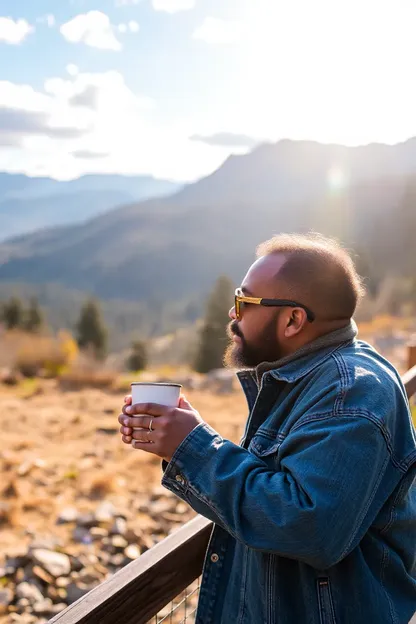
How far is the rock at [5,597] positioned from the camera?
4.13 m

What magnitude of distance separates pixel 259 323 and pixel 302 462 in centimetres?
38

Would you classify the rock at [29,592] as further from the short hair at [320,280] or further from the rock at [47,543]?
the short hair at [320,280]

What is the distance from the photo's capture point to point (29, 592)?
4.23 metres

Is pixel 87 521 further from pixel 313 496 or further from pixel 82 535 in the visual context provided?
pixel 313 496

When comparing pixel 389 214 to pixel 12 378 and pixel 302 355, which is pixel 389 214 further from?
pixel 302 355

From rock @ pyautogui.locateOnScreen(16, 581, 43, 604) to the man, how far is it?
347 centimetres

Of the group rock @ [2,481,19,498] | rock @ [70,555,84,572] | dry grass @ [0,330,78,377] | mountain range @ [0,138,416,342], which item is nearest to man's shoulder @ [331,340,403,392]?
rock @ [70,555,84,572]

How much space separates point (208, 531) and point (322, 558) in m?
0.57

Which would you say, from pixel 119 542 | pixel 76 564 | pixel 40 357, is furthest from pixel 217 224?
pixel 76 564

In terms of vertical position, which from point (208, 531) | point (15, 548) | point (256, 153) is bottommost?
point (15, 548)

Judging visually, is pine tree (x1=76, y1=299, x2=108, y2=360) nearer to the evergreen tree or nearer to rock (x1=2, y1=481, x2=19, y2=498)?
the evergreen tree

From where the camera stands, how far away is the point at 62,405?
13.8 metres

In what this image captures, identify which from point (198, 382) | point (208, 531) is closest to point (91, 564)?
point (208, 531)

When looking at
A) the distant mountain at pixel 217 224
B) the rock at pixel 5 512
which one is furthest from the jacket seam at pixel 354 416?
the distant mountain at pixel 217 224
